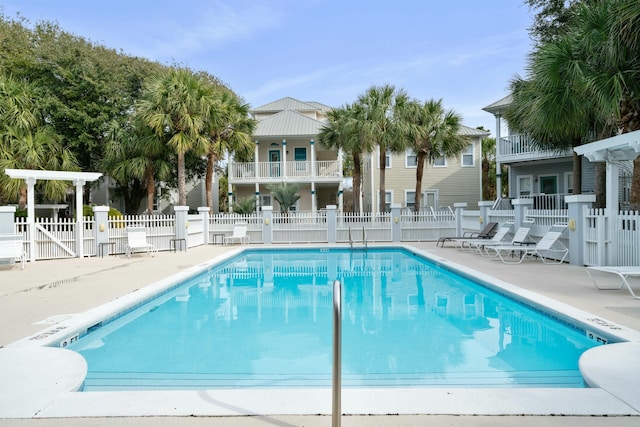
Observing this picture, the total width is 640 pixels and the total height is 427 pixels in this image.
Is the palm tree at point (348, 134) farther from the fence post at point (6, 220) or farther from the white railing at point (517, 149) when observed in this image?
the fence post at point (6, 220)

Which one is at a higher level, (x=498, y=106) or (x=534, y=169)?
(x=498, y=106)

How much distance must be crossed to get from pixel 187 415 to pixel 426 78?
26.0 m

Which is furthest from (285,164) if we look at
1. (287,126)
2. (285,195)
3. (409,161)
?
(409,161)

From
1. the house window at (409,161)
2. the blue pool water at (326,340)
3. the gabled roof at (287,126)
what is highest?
the gabled roof at (287,126)

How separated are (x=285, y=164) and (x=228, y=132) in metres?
4.81

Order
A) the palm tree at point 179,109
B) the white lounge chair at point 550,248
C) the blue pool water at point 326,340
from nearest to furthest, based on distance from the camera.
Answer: the blue pool water at point 326,340 < the white lounge chair at point 550,248 < the palm tree at point 179,109

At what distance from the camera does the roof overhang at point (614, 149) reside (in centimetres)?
933

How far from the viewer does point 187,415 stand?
3314mm

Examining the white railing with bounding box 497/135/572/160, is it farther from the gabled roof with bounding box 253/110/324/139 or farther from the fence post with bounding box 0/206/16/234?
the fence post with bounding box 0/206/16/234

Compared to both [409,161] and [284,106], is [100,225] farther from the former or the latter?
[284,106]

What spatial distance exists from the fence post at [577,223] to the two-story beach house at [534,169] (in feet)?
35.9

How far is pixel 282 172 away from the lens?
28203 mm

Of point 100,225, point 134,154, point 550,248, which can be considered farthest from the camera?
point 134,154

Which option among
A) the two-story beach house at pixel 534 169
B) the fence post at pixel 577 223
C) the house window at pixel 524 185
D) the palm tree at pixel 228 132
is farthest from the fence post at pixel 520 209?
the palm tree at pixel 228 132
